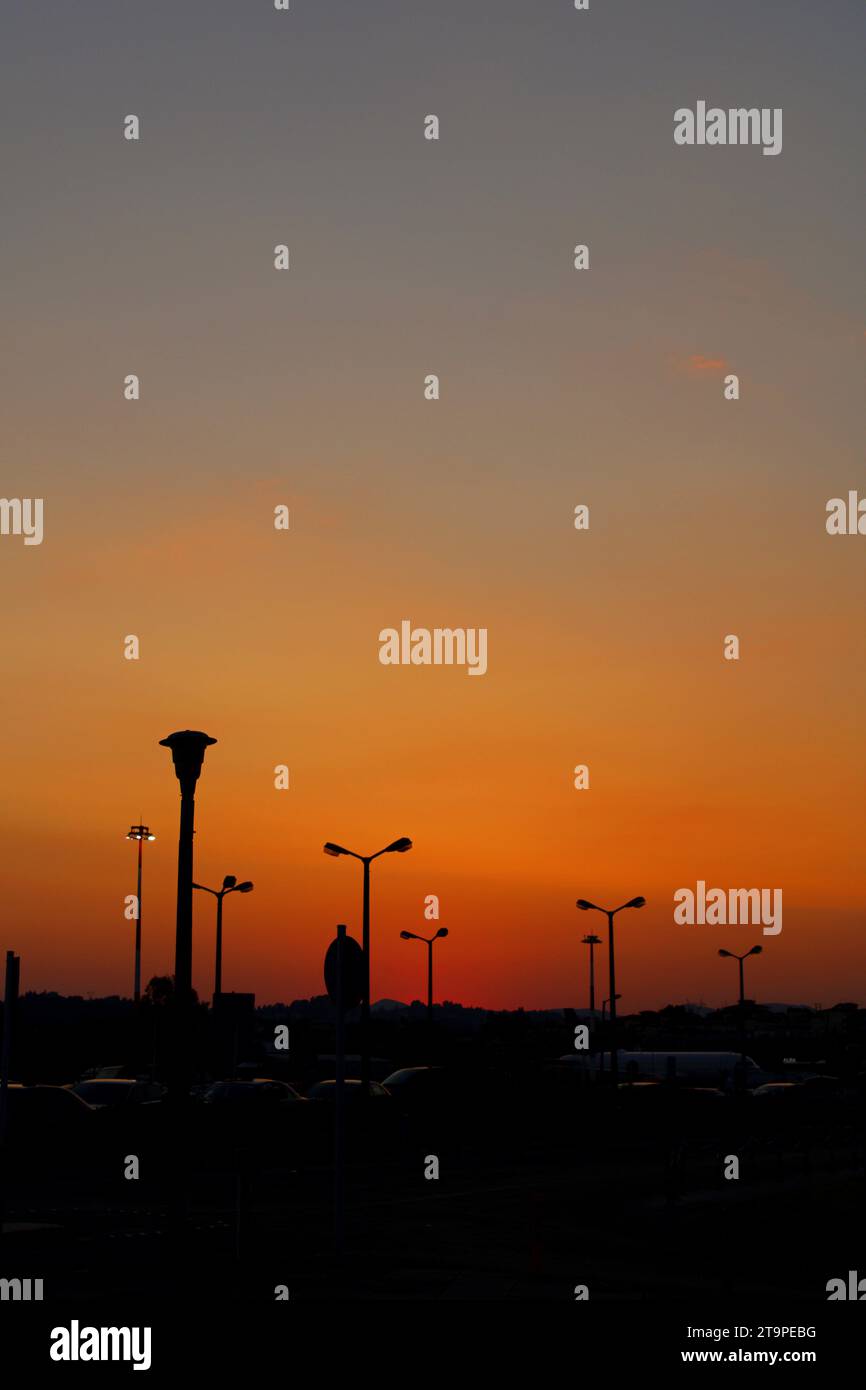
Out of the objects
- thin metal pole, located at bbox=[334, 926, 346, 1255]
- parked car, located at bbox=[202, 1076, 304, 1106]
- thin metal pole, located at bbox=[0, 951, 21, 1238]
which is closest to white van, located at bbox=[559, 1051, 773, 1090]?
parked car, located at bbox=[202, 1076, 304, 1106]

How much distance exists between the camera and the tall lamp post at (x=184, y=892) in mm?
15719

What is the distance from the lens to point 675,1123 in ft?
184

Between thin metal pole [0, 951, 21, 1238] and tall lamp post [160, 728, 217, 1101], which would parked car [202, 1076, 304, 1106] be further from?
tall lamp post [160, 728, 217, 1101]

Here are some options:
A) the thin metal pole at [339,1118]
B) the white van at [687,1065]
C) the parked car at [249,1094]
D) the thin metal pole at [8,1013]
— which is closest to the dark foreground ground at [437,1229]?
the thin metal pole at [339,1118]

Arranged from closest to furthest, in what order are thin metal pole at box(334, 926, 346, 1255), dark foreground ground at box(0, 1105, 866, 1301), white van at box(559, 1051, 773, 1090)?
dark foreground ground at box(0, 1105, 866, 1301) < thin metal pole at box(334, 926, 346, 1255) < white van at box(559, 1051, 773, 1090)

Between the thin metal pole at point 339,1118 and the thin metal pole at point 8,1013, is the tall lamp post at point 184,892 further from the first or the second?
the thin metal pole at point 339,1118

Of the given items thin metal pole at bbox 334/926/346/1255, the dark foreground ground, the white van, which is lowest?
the white van

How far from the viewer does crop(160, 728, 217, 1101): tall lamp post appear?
15.7 meters

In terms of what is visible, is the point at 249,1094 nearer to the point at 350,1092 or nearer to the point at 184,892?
the point at 350,1092

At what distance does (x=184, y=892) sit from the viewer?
656 inches
